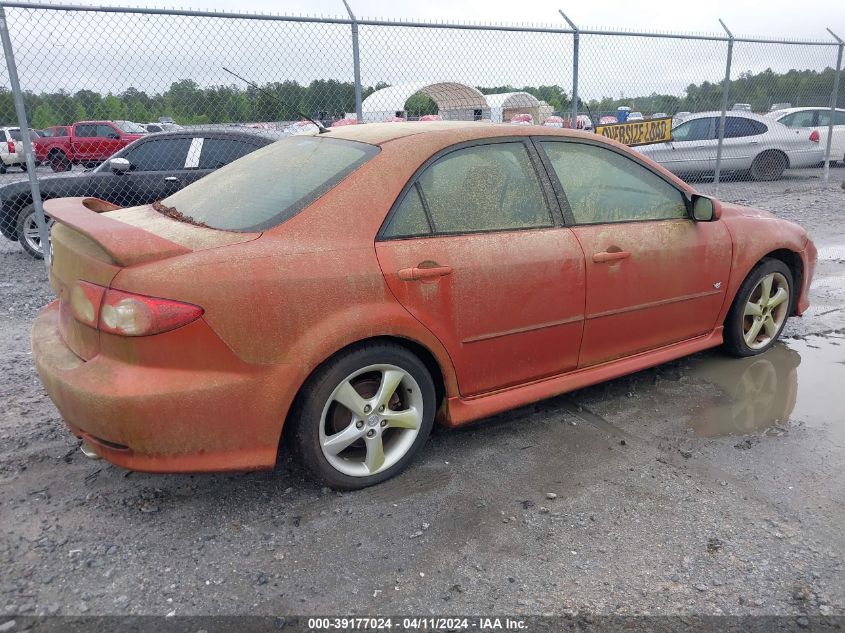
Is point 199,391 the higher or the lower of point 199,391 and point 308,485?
the higher

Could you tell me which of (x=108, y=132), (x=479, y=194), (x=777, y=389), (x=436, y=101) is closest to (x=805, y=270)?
(x=777, y=389)

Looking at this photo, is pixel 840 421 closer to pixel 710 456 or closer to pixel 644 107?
pixel 710 456

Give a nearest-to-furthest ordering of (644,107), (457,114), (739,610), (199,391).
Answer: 1. (739,610)
2. (199,391)
3. (644,107)
4. (457,114)

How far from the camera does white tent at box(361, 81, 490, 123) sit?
7.97 m

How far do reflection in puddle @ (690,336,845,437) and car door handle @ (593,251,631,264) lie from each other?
99 cm

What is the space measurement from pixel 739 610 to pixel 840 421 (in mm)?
1870

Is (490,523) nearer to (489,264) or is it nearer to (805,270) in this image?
(489,264)

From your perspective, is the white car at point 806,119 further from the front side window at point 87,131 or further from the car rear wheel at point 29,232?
the front side window at point 87,131

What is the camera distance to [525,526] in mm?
2701

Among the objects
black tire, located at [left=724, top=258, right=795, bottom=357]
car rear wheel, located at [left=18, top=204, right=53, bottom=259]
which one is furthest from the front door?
car rear wheel, located at [left=18, top=204, right=53, bottom=259]

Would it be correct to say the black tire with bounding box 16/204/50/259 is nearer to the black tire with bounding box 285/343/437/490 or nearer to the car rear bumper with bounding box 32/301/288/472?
the car rear bumper with bounding box 32/301/288/472

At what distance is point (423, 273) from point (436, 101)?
8813mm

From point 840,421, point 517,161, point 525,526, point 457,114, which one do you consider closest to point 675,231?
point 517,161

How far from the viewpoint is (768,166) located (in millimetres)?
13531
